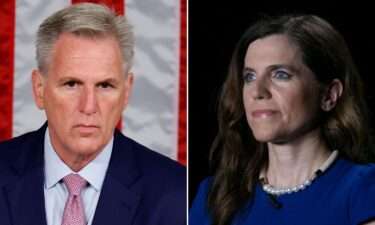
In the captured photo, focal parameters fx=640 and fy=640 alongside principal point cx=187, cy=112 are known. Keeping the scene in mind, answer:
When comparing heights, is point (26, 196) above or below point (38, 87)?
below

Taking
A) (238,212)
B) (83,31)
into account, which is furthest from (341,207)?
(83,31)

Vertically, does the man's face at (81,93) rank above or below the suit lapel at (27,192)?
above

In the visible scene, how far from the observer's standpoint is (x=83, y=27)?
1409 millimetres

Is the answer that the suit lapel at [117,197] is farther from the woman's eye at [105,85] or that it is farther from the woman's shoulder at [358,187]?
the woman's shoulder at [358,187]

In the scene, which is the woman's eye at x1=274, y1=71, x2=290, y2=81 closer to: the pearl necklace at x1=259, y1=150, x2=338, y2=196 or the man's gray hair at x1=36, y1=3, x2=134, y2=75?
the pearl necklace at x1=259, y1=150, x2=338, y2=196

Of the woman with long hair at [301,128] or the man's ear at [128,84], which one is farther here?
the man's ear at [128,84]

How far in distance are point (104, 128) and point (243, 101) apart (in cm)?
33

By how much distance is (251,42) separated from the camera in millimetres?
1352

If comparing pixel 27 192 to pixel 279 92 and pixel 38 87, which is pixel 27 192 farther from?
pixel 279 92

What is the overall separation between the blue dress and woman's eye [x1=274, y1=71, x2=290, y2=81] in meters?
→ 0.19

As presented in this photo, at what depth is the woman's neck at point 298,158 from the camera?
126cm

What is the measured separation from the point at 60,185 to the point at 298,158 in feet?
1.80

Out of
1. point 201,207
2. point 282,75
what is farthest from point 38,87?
point 282,75

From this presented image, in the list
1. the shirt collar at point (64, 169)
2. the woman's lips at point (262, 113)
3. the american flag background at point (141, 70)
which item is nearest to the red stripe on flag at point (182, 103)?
the american flag background at point (141, 70)
